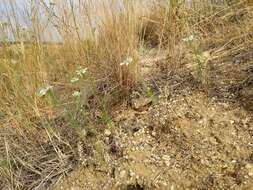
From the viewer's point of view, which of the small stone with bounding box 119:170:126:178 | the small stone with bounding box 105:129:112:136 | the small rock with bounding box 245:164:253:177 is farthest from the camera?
the small stone with bounding box 105:129:112:136

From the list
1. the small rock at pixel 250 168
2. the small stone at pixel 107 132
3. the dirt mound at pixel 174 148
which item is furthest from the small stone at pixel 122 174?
the small rock at pixel 250 168

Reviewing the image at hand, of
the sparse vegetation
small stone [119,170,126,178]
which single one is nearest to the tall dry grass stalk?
the sparse vegetation

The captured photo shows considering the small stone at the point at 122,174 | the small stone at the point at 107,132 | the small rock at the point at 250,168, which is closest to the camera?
the small rock at the point at 250,168

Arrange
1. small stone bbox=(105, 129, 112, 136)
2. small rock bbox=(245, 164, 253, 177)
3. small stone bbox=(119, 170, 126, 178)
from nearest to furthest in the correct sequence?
1. small rock bbox=(245, 164, 253, 177)
2. small stone bbox=(119, 170, 126, 178)
3. small stone bbox=(105, 129, 112, 136)

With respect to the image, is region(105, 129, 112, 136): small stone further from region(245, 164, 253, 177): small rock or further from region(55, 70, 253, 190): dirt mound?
region(245, 164, 253, 177): small rock

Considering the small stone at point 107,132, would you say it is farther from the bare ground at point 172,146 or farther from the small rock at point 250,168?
the small rock at point 250,168

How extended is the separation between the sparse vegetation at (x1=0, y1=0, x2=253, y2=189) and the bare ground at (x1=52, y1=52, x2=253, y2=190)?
2 centimetres

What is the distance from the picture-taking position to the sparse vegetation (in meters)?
2.09

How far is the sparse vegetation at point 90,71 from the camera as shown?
6.86 ft

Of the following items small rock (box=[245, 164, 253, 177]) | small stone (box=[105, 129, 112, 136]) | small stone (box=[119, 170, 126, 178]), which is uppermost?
small stone (box=[105, 129, 112, 136])

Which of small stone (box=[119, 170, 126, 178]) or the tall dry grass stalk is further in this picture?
the tall dry grass stalk

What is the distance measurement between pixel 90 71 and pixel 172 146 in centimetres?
73

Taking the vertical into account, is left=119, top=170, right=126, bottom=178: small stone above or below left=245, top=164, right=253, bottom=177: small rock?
below

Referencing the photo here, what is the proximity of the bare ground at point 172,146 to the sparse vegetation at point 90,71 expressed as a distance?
0.07 feet
